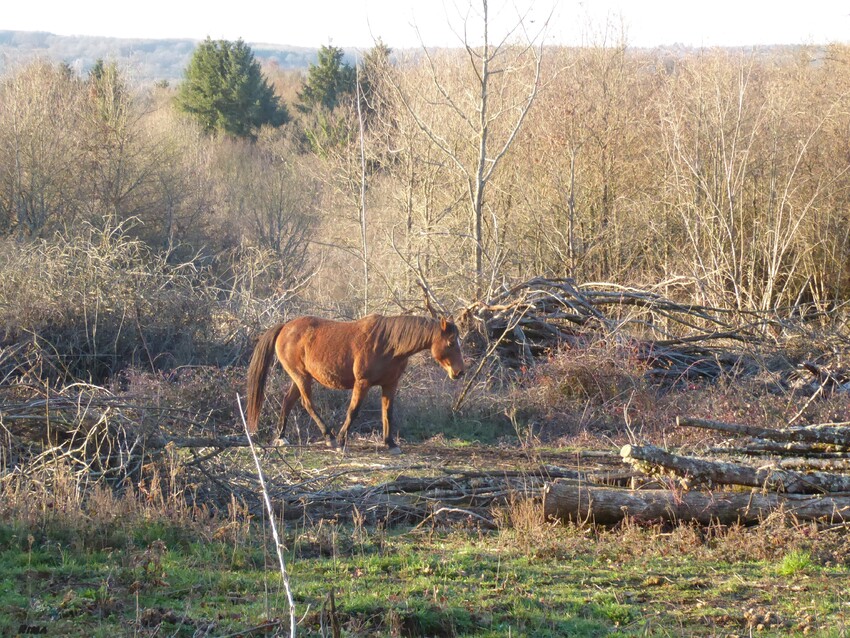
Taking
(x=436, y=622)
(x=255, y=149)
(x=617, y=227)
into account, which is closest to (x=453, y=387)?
(x=436, y=622)

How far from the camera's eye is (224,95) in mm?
47219

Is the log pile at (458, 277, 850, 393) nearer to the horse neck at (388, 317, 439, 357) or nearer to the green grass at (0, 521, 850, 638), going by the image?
the horse neck at (388, 317, 439, 357)

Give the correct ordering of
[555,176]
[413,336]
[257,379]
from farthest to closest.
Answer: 1. [555,176]
2. [257,379]
3. [413,336]

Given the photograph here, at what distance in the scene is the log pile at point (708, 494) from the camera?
6.97m

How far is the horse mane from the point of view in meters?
10.7

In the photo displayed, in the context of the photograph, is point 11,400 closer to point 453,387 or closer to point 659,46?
point 453,387

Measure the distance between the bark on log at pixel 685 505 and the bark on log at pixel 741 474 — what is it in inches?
4.7

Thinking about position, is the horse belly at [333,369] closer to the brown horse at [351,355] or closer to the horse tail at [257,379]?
the brown horse at [351,355]

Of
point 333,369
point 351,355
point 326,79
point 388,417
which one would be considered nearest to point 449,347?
point 388,417

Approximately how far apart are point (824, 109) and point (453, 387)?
13.6m

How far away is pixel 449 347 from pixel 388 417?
3.83 feet

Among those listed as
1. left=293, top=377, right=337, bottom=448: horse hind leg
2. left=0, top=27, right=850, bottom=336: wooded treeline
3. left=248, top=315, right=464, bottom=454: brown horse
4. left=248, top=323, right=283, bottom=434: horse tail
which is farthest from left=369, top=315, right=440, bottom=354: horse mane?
left=0, top=27, right=850, bottom=336: wooded treeline

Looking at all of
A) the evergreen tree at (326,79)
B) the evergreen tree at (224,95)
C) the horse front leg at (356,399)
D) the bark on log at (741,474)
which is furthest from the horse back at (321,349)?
the evergreen tree at (326,79)

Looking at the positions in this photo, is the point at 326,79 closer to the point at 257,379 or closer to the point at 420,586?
the point at 257,379
